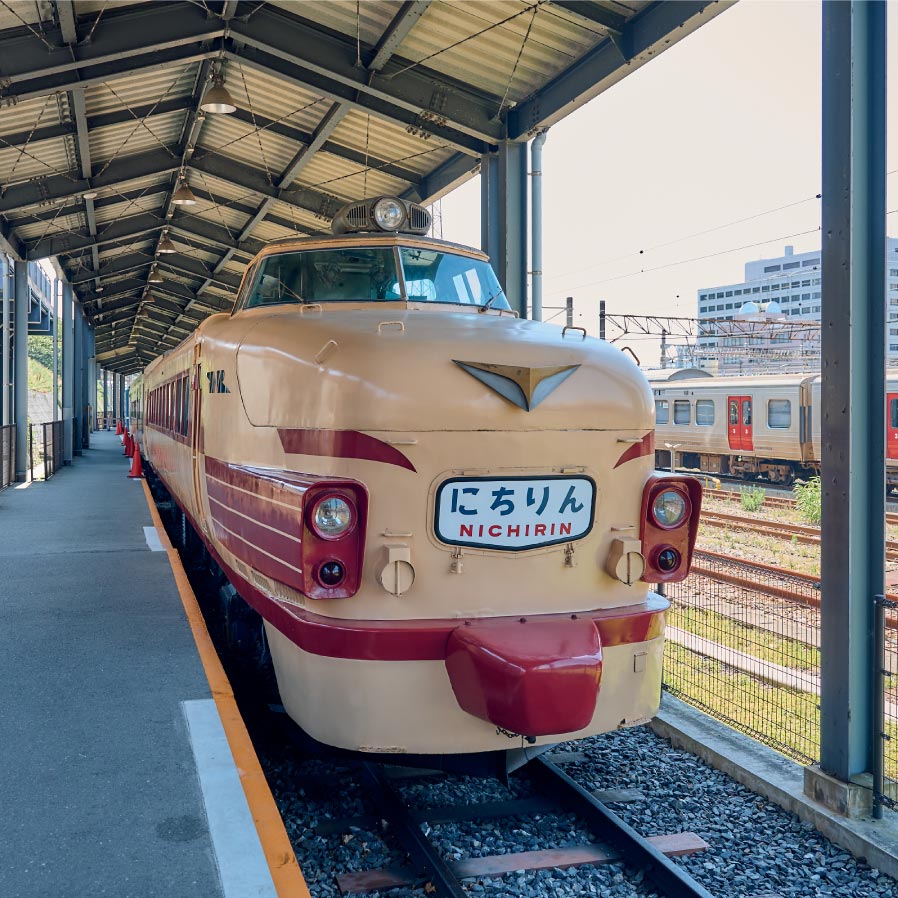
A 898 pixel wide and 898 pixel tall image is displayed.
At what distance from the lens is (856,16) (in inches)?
174

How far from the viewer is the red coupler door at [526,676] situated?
142 inches

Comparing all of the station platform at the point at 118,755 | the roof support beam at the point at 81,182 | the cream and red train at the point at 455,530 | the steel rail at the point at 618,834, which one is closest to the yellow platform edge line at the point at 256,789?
the station platform at the point at 118,755

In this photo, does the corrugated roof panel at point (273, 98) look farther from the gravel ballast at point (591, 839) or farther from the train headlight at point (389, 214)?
the gravel ballast at point (591, 839)

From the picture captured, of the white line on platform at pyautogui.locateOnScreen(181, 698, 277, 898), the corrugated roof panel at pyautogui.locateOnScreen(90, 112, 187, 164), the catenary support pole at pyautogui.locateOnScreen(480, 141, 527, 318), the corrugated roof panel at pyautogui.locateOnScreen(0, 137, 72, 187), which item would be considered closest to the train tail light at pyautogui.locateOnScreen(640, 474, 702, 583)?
the white line on platform at pyautogui.locateOnScreen(181, 698, 277, 898)

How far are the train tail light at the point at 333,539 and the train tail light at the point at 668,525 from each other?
1432mm

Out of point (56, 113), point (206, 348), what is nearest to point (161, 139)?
point (56, 113)

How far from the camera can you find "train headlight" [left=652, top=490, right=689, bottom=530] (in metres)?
4.39

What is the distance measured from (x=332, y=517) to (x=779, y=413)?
19543 millimetres

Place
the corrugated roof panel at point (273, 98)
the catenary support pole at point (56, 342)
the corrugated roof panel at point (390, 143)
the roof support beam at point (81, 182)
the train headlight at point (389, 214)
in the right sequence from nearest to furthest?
the train headlight at point (389, 214) → the corrugated roof panel at point (273, 98) → the corrugated roof panel at point (390, 143) → the roof support beam at point (81, 182) → the catenary support pole at point (56, 342)

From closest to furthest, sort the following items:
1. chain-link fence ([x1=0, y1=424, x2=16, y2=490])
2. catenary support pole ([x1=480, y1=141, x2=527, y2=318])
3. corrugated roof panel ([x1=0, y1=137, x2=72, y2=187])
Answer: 1. catenary support pole ([x1=480, y1=141, x2=527, y2=318])
2. corrugated roof panel ([x1=0, y1=137, x2=72, y2=187])
3. chain-link fence ([x1=0, y1=424, x2=16, y2=490])

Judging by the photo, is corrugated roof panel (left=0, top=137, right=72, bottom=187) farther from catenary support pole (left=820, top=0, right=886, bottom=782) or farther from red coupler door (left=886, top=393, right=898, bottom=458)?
red coupler door (left=886, top=393, right=898, bottom=458)

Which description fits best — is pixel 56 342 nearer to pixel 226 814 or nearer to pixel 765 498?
pixel 765 498

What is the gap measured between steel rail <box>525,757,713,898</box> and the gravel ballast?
6cm

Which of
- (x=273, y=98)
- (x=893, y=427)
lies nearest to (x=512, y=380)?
(x=273, y=98)
